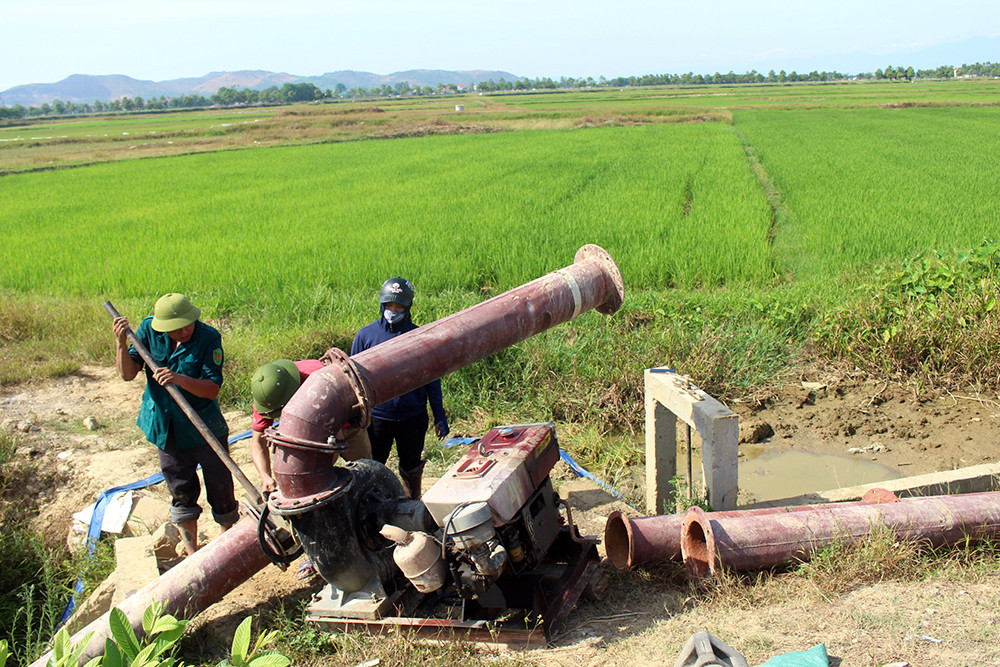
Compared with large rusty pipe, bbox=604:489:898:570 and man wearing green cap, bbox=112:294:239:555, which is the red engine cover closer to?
large rusty pipe, bbox=604:489:898:570

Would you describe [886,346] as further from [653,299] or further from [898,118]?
[898,118]

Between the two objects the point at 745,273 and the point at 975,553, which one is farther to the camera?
the point at 745,273

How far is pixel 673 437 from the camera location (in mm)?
3986

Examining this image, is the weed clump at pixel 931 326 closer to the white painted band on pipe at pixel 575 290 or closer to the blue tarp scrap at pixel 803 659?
the white painted band on pipe at pixel 575 290

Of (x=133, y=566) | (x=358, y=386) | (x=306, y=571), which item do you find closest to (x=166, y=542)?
(x=133, y=566)

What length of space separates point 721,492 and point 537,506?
1.02m

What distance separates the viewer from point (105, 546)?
4.12 metres

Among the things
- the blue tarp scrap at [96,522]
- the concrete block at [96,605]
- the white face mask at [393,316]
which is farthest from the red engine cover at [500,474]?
the blue tarp scrap at [96,522]

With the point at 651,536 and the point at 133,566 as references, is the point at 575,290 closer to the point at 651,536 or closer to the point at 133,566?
the point at 651,536

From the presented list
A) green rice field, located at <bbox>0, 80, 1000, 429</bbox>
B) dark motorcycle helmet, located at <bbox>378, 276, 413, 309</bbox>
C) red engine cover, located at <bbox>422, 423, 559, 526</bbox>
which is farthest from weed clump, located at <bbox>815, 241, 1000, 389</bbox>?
dark motorcycle helmet, located at <bbox>378, 276, 413, 309</bbox>

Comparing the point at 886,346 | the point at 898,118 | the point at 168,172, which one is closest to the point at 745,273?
the point at 886,346

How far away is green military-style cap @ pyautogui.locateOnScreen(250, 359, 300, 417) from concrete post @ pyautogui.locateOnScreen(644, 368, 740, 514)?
1879 millimetres

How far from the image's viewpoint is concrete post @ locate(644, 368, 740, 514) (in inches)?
132

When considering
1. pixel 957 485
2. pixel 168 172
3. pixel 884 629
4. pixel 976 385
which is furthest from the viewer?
pixel 168 172
